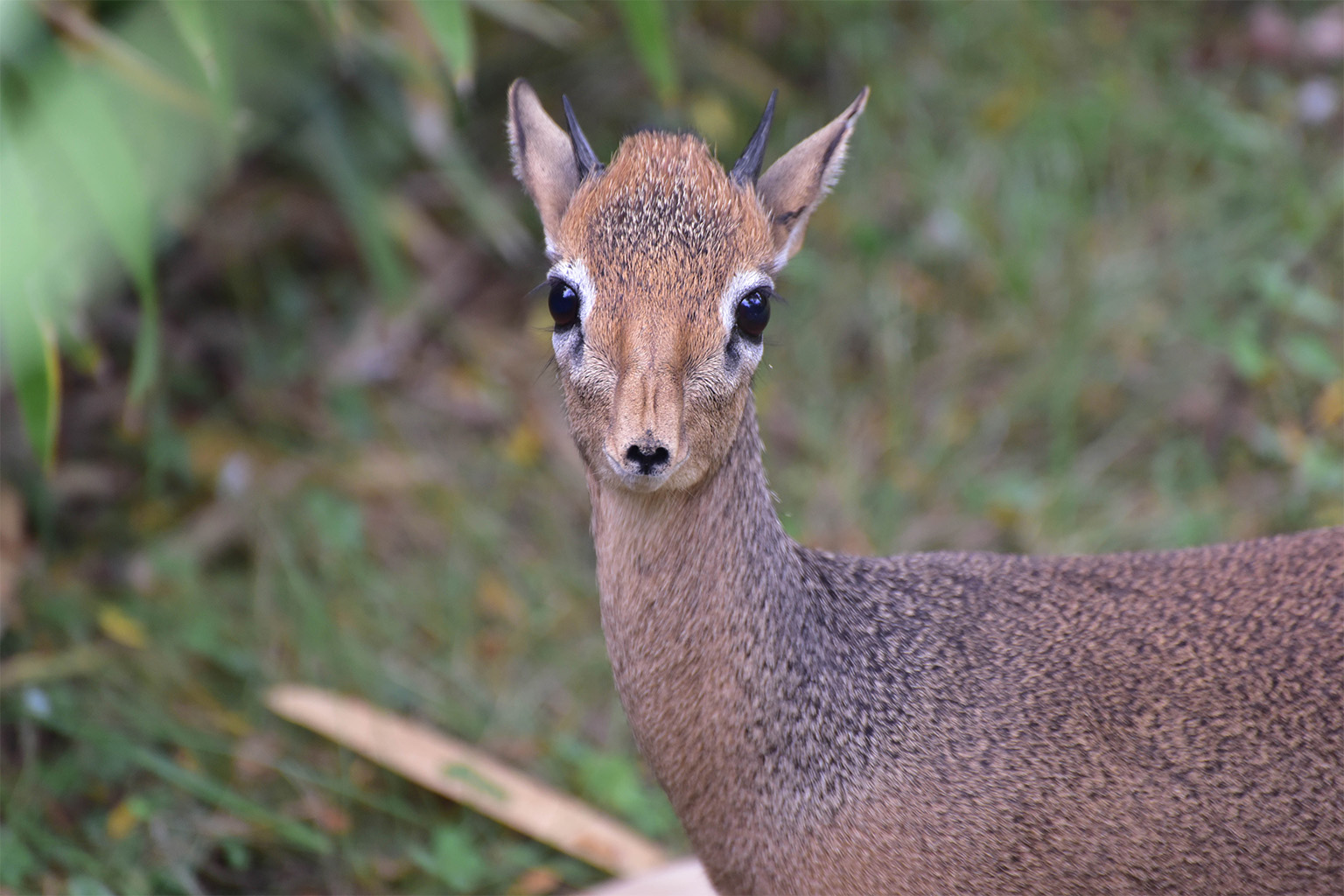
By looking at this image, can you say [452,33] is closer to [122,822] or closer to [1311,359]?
[122,822]

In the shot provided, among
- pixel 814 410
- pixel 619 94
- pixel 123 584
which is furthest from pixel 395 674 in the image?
pixel 619 94

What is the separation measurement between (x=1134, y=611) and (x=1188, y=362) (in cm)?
245

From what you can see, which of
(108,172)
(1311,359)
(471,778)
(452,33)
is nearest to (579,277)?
(452,33)

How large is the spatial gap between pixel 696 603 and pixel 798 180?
72 centimetres

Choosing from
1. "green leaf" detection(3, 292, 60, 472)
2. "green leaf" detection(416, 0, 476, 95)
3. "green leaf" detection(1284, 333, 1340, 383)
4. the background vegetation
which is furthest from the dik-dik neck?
"green leaf" detection(1284, 333, 1340, 383)

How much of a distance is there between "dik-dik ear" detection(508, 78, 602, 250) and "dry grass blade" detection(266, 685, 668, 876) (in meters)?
1.63

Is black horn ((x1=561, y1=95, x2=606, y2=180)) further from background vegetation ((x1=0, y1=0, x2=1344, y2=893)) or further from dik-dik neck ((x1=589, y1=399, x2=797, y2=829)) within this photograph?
background vegetation ((x1=0, y1=0, x2=1344, y2=893))

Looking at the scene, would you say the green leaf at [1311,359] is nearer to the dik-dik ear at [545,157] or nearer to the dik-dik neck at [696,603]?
the dik-dik neck at [696,603]

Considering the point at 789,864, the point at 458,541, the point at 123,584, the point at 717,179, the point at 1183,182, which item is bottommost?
the point at 789,864

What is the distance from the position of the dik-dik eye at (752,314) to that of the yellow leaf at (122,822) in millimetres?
2009

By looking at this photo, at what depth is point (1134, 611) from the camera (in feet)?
7.79

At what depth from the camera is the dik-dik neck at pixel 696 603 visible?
90.0 inches

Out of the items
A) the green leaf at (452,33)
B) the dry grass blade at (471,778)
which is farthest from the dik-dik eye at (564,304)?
the dry grass blade at (471,778)

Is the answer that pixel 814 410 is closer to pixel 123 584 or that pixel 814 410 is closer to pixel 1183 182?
pixel 1183 182
